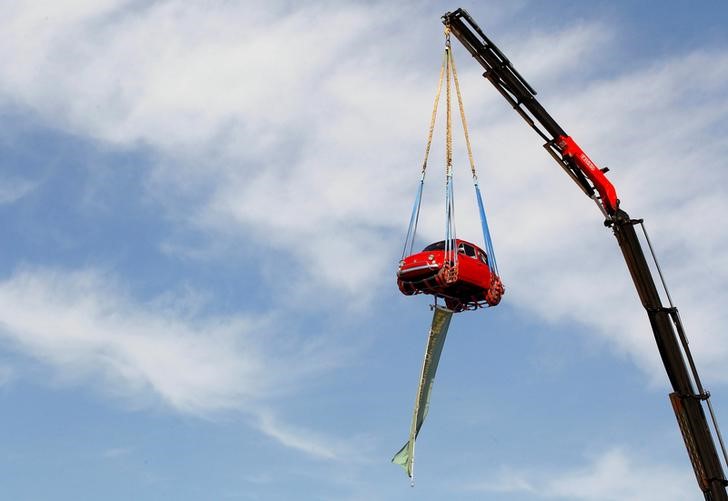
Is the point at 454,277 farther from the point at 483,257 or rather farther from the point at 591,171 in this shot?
the point at 591,171

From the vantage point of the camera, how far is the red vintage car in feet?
127

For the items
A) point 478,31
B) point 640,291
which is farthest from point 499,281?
point 478,31

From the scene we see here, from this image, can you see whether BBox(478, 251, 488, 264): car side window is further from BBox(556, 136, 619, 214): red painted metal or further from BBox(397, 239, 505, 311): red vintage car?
BBox(556, 136, 619, 214): red painted metal

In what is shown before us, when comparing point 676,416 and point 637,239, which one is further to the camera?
point 637,239

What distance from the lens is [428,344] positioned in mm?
40469

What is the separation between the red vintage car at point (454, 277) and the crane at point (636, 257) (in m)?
5.63

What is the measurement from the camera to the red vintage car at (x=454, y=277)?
38.8 metres

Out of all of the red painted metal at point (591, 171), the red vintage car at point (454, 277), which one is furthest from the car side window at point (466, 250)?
the red painted metal at point (591, 171)

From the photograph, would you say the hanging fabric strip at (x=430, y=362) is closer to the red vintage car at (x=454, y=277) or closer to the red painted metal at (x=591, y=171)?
the red vintage car at (x=454, y=277)

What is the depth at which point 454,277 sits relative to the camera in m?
38.6

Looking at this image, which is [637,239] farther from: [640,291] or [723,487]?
[723,487]

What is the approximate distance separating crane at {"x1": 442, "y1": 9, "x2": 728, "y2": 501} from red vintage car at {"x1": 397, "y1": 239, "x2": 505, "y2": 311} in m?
5.63

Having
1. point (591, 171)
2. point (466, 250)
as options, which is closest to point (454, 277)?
point (466, 250)

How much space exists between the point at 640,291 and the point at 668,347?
2.49 meters
